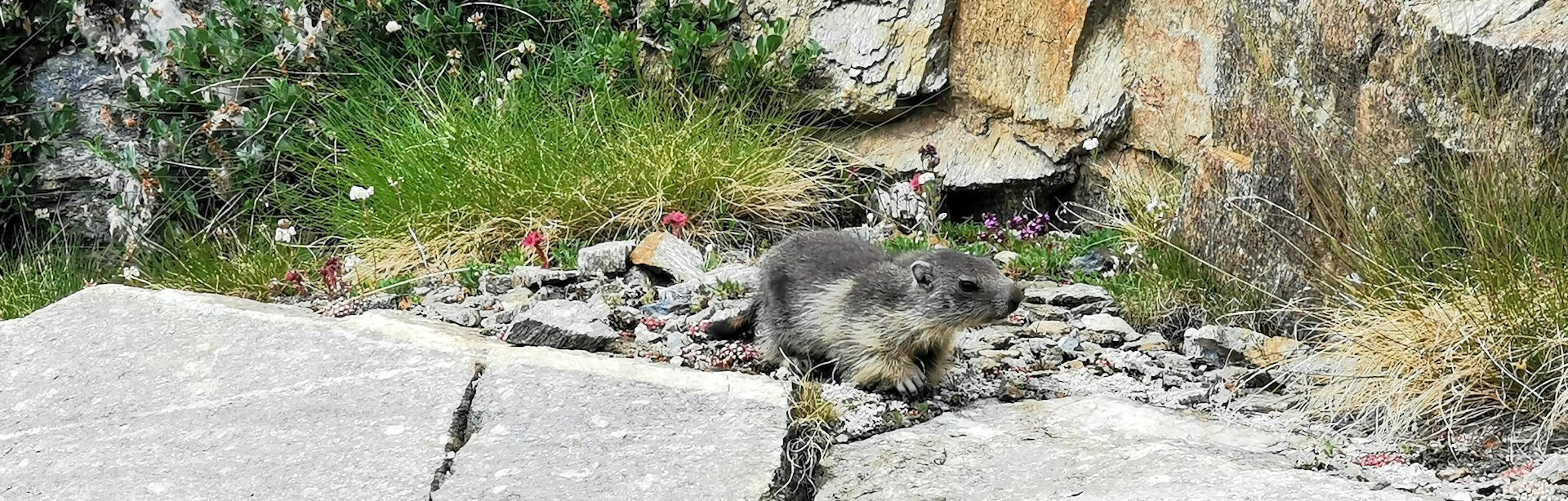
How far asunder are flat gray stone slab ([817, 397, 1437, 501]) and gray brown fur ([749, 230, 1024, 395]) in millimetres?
277

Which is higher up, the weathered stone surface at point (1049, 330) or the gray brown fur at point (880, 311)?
the gray brown fur at point (880, 311)

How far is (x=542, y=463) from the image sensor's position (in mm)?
4703

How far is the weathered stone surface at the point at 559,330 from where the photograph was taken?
5.78 m

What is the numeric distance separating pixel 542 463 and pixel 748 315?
5.26 feet

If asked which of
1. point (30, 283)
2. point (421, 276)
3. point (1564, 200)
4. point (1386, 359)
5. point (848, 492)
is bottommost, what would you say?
point (30, 283)

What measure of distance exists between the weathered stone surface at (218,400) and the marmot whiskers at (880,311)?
3.99ft

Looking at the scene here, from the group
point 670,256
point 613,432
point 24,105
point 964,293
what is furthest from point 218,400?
point 24,105

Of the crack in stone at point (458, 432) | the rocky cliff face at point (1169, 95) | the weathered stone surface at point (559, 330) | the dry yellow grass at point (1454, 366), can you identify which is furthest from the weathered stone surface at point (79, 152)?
the dry yellow grass at point (1454, 366)

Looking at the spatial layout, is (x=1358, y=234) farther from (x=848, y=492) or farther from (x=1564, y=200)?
(x=848, y=492)

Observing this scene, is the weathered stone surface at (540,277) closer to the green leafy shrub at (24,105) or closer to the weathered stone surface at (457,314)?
the weathered stone surface at (457,314)

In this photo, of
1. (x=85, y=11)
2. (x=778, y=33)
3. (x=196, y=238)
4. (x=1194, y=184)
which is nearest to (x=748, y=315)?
(x=1194, y=184)

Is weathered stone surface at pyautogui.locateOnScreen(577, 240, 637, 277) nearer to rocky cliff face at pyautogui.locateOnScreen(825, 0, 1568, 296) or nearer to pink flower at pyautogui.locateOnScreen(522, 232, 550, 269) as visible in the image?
pink flower at pyautogui.locateOnScreen(522, 232, 550, 269)

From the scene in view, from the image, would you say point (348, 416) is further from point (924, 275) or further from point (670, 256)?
point (670, 256)

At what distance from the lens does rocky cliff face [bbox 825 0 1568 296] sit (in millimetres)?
5363
